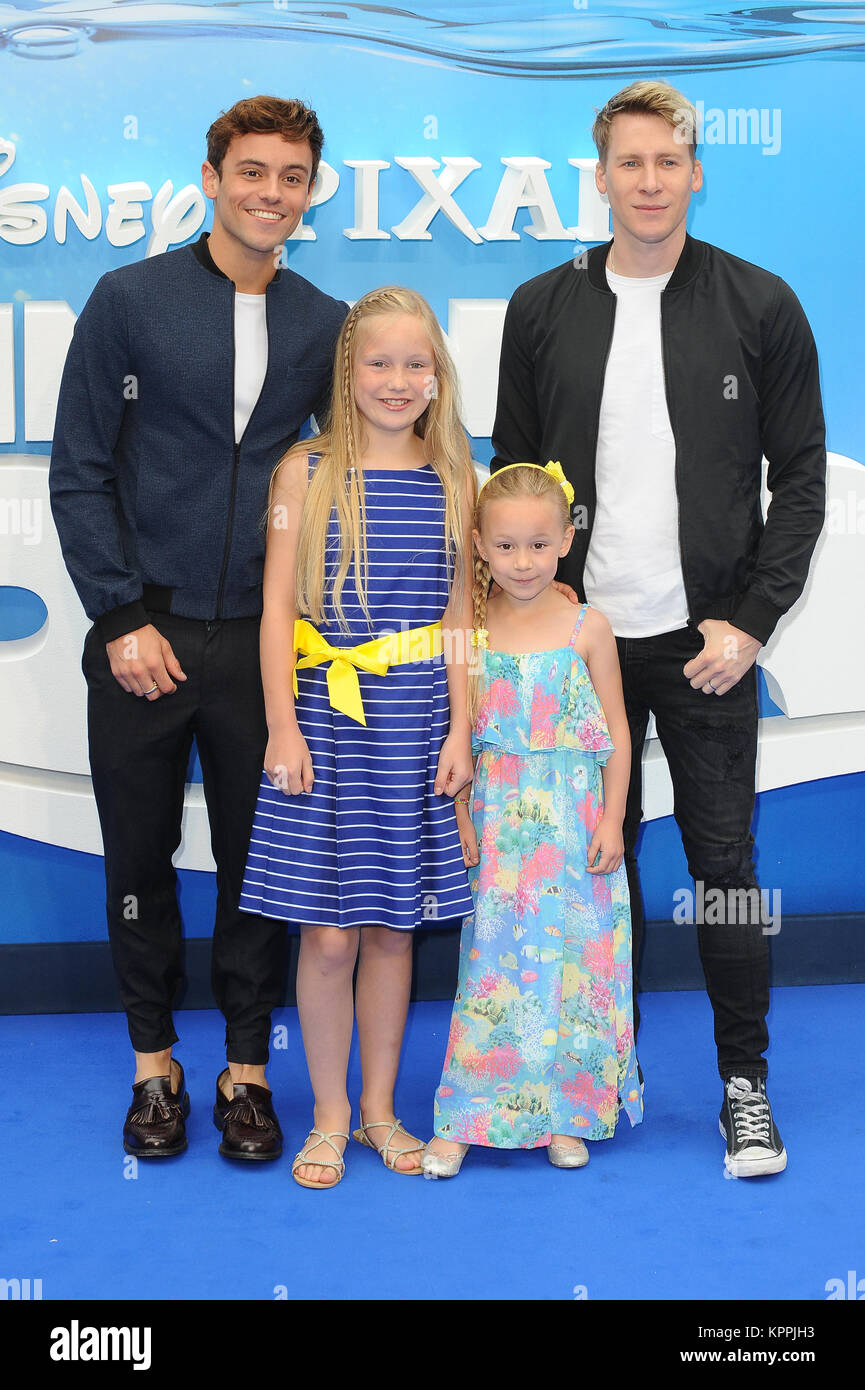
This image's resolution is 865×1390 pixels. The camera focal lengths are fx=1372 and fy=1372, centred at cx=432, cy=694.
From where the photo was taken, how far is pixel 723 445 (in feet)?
7.48

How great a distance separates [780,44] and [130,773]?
6.98 ft

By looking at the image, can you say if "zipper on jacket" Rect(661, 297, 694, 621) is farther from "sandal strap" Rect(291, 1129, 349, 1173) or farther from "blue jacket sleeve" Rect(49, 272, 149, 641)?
"sandal strap" Rect(291, 1129, 349, 1173)

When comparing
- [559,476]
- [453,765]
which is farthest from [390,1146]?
[559,476]

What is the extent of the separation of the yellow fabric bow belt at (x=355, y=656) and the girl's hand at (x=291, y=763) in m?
0.08

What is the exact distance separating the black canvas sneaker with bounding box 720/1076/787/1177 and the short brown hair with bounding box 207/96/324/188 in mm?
1764

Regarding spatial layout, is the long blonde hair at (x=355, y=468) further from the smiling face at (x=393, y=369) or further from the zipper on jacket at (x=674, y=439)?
the zipper on jacket at (x=674, y=439)

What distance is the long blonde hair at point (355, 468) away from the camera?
2.20 metres

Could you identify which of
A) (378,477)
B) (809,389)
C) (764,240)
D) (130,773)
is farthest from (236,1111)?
(764,240)

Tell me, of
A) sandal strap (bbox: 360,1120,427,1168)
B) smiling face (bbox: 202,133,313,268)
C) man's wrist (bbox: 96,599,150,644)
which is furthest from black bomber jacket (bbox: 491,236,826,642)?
sandal strap (bbox: 360,1120,427,1168)

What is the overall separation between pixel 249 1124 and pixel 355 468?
113 centimetres

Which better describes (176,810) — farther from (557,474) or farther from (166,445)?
(557,474)

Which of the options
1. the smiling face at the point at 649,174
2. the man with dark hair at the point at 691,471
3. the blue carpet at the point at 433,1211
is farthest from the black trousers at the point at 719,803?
the smiling face at the point at 649,174

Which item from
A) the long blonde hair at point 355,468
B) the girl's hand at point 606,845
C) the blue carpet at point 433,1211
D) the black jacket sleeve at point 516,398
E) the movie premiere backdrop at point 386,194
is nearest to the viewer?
the blue carpet at point 433,1211

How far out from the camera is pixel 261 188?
7.29 ft
